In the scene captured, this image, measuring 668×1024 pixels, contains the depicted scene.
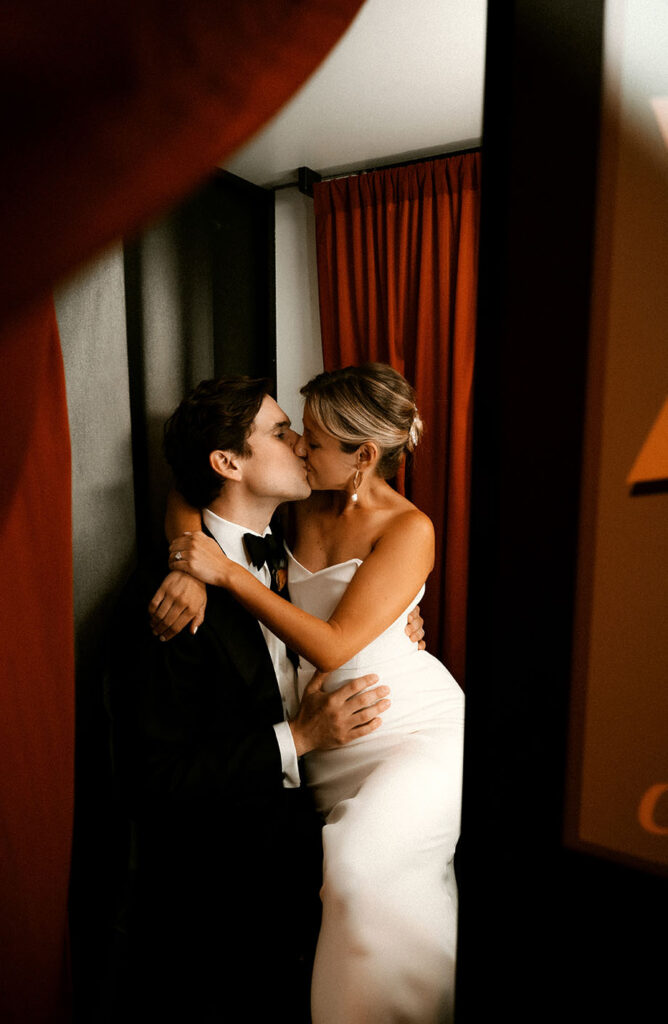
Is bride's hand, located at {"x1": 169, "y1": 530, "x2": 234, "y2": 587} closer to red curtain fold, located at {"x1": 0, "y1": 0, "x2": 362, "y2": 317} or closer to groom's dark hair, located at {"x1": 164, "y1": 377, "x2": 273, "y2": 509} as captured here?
groom's dark hair, located at {"x1": 164, "y1": 377, "x2": 273, "y2": 509}

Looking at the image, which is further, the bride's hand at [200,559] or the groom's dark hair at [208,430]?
the groom's dark hair at [208,430]

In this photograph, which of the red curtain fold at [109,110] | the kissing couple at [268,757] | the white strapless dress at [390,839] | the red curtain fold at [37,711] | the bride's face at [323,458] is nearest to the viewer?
the red curtain fold at [109,110]

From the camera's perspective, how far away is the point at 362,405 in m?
1.64

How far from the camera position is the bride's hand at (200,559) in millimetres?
1336

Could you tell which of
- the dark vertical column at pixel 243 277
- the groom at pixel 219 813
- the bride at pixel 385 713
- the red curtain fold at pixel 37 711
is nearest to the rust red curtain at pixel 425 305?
the dark vertical column at pixel 243 277

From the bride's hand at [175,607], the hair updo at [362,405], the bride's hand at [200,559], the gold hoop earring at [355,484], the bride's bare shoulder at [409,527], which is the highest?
the hair updo at [362,405]

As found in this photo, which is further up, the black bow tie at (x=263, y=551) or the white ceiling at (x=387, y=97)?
the white ceiling at (x=387, y=97)

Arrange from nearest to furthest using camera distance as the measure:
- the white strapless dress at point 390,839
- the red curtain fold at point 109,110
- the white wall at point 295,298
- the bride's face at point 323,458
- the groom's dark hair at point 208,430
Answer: the red curtain fold at point 109,110
the white strapless dress at point 390,839
the groom's dark hair at point 208,430
the bride's face at point 323,458
the white wall at point 295,298

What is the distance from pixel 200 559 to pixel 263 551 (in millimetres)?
298

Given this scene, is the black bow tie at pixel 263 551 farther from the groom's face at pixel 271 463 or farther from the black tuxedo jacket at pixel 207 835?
the black tuxedo jacket at pixel 207 835

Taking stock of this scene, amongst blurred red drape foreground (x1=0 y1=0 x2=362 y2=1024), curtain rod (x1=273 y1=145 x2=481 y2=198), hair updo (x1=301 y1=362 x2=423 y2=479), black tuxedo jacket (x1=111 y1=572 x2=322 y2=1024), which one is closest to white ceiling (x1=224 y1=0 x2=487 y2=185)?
curtain rod (x1=273 y1=145 x2=481 y2=198)

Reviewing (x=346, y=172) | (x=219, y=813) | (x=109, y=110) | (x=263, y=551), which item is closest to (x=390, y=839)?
(x=219, y=813)

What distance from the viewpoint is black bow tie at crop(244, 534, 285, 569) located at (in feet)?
5.22

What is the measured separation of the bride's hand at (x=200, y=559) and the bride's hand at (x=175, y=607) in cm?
3
